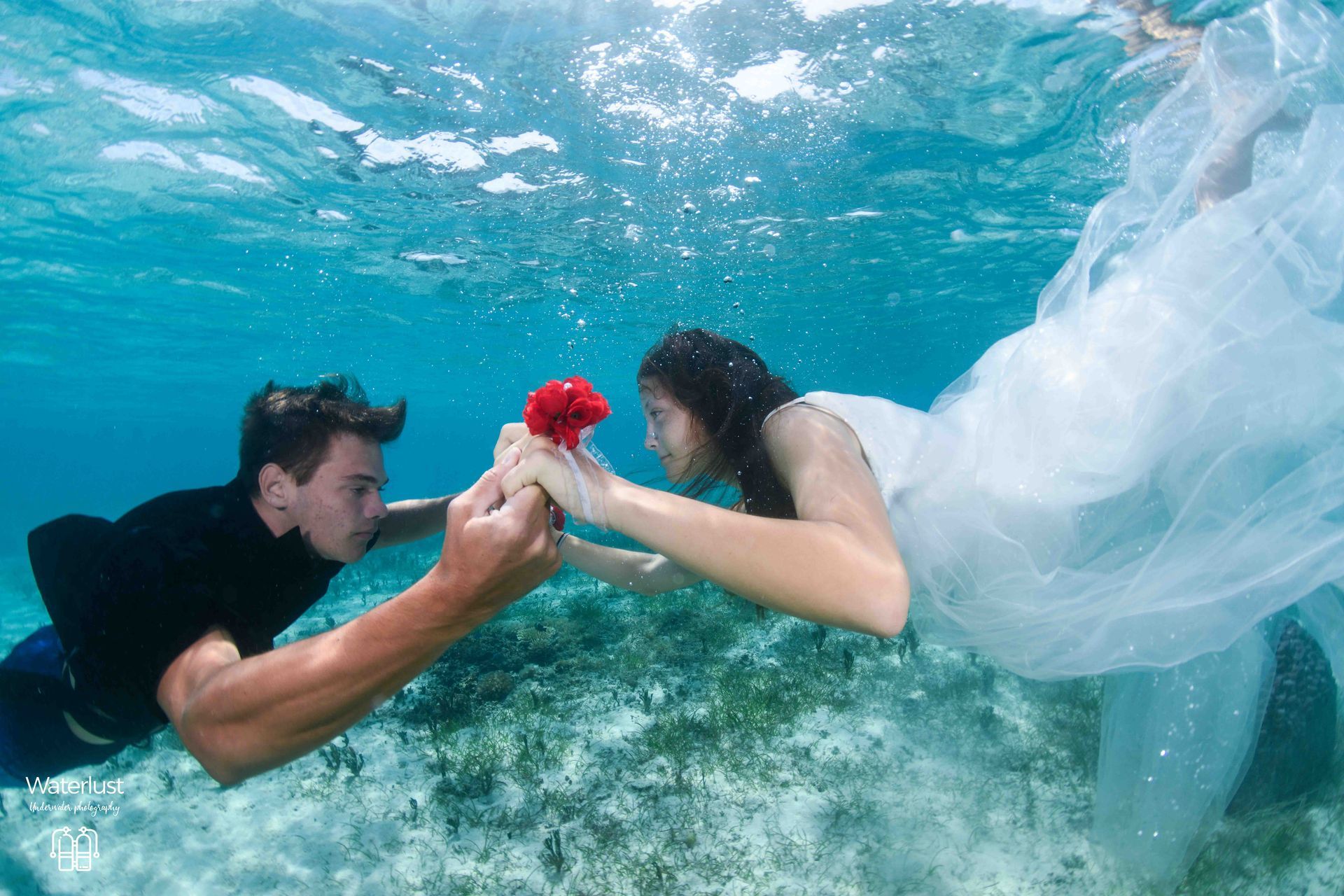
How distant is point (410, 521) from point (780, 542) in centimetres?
348

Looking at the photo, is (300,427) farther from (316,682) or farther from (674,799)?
(674,799)

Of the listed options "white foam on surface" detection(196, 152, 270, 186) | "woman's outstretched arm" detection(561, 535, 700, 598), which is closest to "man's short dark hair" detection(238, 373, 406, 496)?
"woman's outstretched arm" detection(561, 535, 700, 598)

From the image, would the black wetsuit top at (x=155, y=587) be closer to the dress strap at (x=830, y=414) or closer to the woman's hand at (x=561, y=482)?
the woman's hand at (x=561, y=482)

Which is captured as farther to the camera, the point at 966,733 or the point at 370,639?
the point at 966,733

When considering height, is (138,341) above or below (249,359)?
above

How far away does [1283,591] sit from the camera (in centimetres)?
313

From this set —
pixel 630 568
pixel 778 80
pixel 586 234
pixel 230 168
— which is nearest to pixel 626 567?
pixel 630 568

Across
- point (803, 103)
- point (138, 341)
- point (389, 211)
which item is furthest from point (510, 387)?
point (803, 103)

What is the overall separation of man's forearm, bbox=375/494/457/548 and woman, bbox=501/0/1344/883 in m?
1.34

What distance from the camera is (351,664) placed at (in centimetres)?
192

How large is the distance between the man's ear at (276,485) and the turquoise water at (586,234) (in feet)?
7.56

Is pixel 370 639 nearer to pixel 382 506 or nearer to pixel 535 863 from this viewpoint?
pixel 382 506

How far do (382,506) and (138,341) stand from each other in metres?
29.3

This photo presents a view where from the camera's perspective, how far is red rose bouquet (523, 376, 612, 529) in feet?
7.72
